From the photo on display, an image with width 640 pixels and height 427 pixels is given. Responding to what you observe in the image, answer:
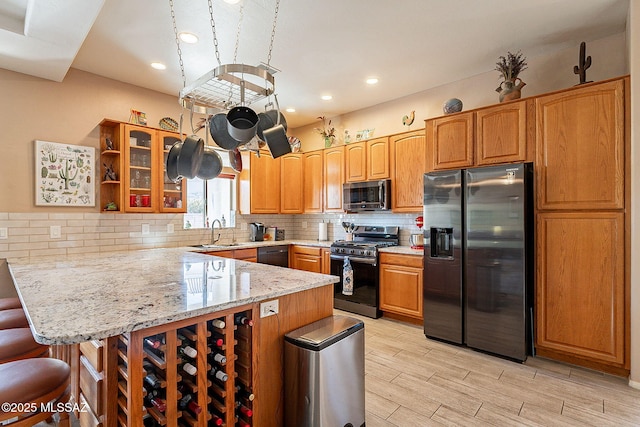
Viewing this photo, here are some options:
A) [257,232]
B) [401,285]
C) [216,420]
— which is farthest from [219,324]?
[257,232]

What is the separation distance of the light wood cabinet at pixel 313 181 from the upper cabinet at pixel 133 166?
206 centimetres

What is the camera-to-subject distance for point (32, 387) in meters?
1.27

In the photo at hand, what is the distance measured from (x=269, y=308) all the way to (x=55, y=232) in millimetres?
2881

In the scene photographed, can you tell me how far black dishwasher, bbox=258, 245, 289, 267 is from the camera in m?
4.50

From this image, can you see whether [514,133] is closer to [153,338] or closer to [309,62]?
[309,62]

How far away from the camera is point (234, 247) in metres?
4.14

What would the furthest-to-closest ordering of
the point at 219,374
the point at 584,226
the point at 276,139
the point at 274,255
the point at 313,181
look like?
the point at 313,181
the point at 274,255
the point at 584,226
the point at 276,139
the point at 219,374

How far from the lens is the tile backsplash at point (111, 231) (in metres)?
3.03

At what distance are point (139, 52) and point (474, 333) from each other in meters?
4.09

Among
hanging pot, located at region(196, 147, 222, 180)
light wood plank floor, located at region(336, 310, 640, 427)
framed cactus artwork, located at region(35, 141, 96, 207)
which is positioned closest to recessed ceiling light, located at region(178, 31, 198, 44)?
hanging pot, located at region(196, 147, 222, 180)

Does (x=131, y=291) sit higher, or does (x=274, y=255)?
(x=131, y=291)

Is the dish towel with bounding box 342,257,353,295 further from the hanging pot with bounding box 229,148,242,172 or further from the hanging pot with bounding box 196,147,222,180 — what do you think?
the hanging pot with bounding box 196,147,222,180

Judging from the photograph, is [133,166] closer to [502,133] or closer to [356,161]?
[356,161]

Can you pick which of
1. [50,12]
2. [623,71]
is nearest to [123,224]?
[50,12]
